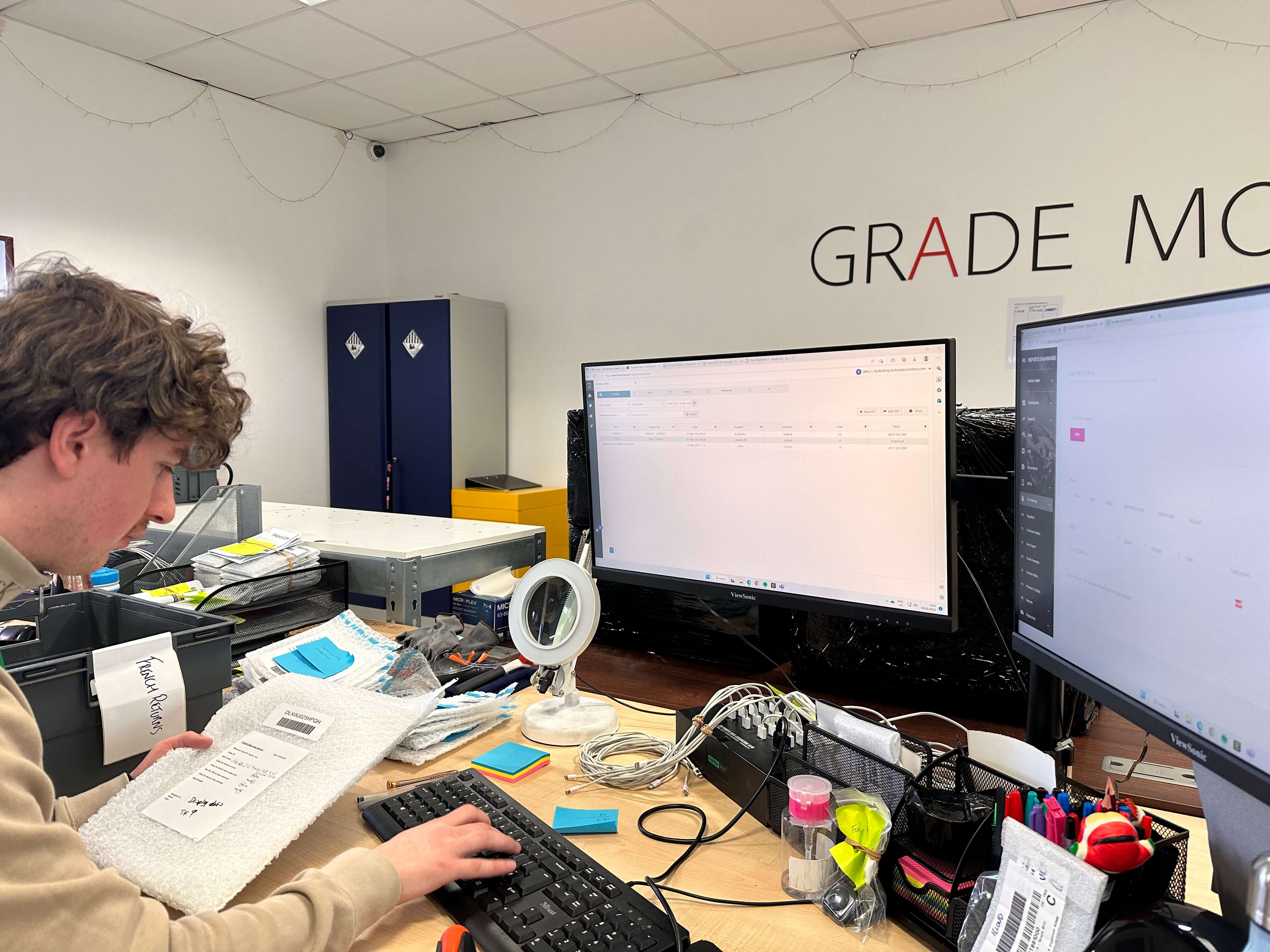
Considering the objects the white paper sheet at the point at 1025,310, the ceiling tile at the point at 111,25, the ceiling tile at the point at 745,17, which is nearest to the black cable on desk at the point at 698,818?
the white paper sheet at the point at 1025,310

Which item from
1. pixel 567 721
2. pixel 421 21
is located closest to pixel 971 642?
pixel 567 721

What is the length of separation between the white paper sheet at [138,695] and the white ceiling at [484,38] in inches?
115

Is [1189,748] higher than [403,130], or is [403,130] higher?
[403,130]

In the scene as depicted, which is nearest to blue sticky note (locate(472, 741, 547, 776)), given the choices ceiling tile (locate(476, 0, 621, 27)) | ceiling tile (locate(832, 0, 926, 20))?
ceiling tile (locate(476, 0, 621, 27))

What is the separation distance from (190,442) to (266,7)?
3174 mm

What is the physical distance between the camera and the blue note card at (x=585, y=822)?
37.4 inches

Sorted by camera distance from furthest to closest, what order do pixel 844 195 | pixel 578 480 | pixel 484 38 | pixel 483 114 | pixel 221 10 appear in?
pixel 483 114 → pixel 844 195 → pixel 484 38 → pixel 221 10 → pixel 578 480

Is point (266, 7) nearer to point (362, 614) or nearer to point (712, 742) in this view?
point (362, 614)

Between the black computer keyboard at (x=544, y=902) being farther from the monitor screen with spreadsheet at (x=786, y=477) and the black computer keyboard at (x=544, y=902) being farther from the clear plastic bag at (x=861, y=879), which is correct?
the monitor screen with spreadsheet at (x=786, y=477)

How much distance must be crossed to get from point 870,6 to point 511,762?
314 centimetres

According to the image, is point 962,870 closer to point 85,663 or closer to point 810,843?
point 810,843

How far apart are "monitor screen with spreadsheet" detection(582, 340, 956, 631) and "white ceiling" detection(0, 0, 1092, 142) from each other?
2.48m

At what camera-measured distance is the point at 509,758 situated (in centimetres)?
114

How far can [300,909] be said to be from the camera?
0.71 meters
